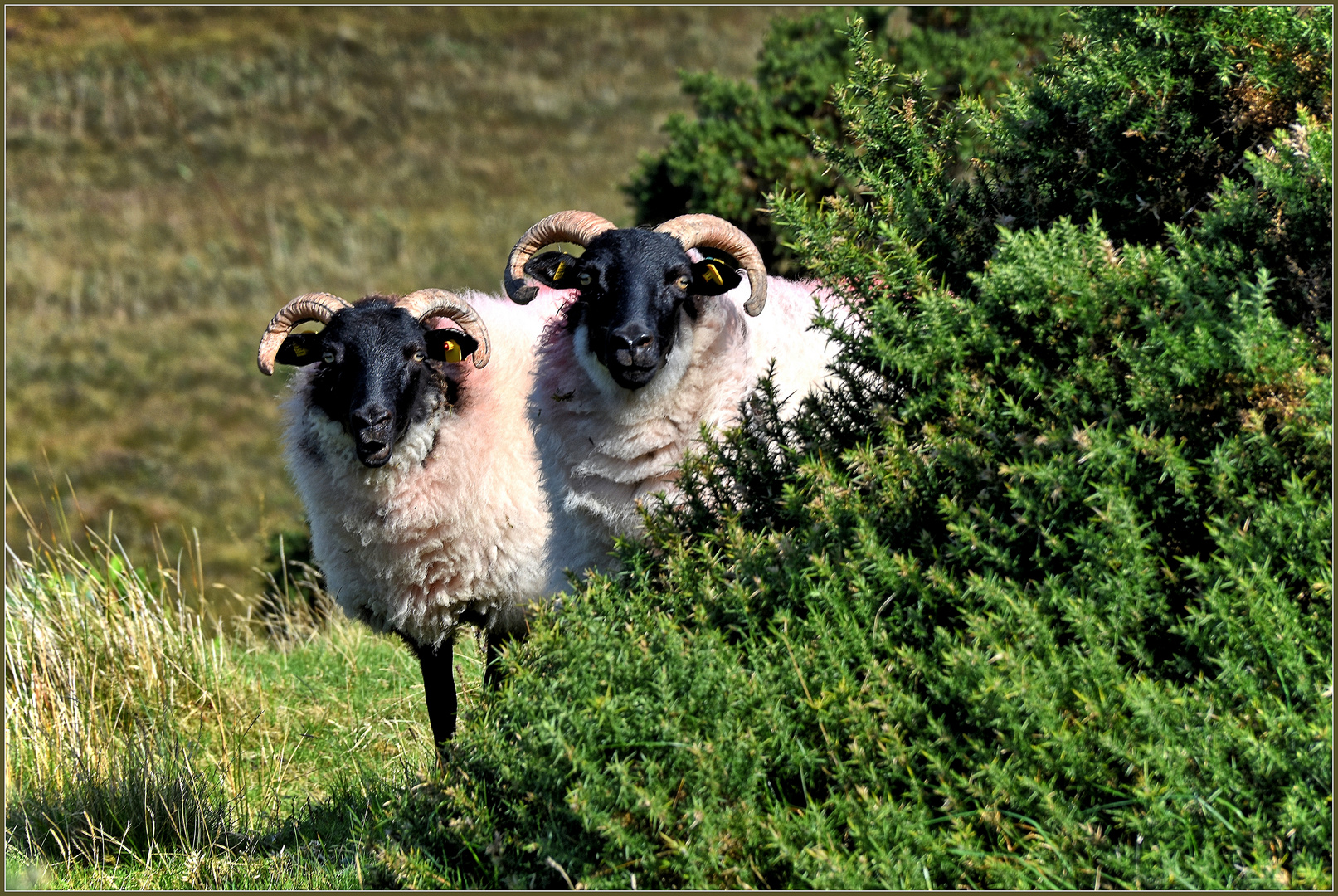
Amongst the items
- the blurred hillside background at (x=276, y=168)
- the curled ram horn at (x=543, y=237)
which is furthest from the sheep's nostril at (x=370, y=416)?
the blurred hillside background at (x=276, y=168)

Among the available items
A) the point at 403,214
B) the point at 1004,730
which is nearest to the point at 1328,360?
the point at 1004,730

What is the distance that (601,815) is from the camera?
3.35 m

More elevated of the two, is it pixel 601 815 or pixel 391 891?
pixel 601 815

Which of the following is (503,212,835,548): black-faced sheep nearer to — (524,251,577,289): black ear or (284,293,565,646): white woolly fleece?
(524,251,577,289): black ear

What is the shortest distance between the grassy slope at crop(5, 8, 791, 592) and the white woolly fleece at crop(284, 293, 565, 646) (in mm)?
12983

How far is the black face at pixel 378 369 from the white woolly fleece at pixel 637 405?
627 millimetres

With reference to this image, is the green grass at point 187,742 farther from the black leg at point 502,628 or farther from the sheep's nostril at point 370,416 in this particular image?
the sheep's nostril at point 370,416

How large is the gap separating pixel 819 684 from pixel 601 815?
Result: 2.46 ft

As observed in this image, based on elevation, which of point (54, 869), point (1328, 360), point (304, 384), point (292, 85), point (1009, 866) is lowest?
point (54, 869)

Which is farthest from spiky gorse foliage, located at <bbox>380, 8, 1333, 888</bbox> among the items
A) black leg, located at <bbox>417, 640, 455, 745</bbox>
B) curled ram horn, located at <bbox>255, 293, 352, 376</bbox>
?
curled ram horn, located at <bbox>255, 293, 352, 376</bbox>

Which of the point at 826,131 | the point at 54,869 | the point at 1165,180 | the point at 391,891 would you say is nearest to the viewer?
the point at 391,891

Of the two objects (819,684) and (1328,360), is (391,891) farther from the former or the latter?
(1328,360)

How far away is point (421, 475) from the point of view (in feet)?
19.7

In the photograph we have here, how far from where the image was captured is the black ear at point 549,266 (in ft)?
19.3
